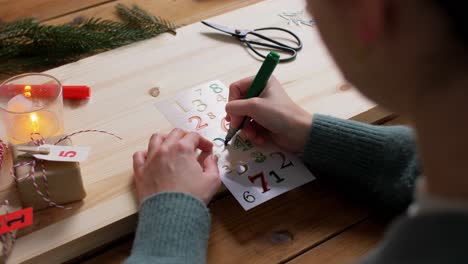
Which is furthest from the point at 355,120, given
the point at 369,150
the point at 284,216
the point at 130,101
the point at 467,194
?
the point at 467,194

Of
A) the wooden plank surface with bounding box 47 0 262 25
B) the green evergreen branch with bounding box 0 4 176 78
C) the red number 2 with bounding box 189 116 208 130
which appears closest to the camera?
the red number 2 with bounding box 189 116 208 130

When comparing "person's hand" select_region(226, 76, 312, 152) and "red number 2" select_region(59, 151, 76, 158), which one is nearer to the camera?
"red number 2" select_region(59, 151, 76, 158)

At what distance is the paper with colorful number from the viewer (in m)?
0.81

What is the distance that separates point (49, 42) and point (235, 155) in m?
0.44

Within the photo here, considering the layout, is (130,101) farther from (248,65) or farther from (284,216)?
(284,216)

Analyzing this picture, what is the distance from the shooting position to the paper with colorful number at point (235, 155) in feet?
2.64

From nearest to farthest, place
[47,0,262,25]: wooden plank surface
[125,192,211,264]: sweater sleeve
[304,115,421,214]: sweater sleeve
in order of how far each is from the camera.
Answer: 1. [125,192,211,264]: sweater sleeve
2. [304,115,421,214]: sweater sleeve
3. [47,0,262,25]: wooden plank surface

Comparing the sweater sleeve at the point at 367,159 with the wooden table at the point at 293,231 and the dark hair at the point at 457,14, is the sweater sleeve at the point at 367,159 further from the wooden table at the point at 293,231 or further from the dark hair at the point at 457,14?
the dark hair at the point at 457,14

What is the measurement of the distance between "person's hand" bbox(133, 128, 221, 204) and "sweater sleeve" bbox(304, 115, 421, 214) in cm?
16

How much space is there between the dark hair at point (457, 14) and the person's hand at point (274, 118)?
0.44 meters

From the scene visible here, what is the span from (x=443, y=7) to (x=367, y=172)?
437mm

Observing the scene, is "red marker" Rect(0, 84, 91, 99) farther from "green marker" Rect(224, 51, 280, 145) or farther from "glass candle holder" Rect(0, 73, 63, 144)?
"green marker" Rect(224, 51, 280, 145)

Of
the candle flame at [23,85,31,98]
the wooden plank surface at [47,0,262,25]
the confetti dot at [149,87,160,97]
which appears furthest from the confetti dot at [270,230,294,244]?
the wooden plank surface at [47,0,262,25]

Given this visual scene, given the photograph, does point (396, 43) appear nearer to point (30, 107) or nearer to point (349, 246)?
point (349, 246)
